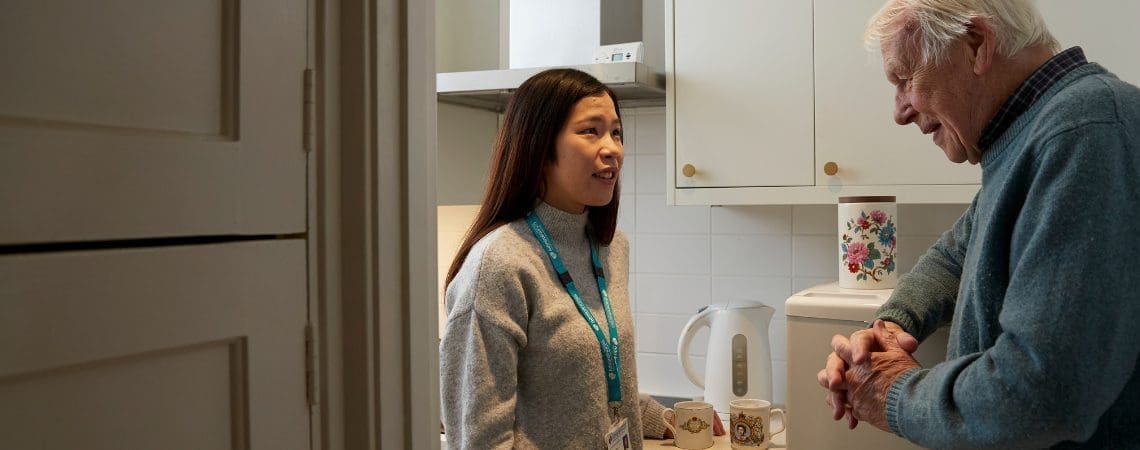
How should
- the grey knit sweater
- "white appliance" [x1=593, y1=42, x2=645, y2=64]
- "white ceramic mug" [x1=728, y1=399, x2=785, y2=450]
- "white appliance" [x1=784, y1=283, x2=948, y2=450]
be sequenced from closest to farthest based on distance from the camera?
the grey knit sweater
"white appliance" [x1=784, y1=283, x2=948, y2=450]
"white ceramic mug" [x1=728, y1=399, x2=785, y2=450]
"white appliance" [x1=593, y1=42, x2=645, y2=64]

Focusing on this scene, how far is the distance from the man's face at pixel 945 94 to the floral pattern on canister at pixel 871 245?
1.98 feet

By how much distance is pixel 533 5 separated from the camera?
2.38 metres

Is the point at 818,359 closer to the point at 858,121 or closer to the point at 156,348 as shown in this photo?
the point at 858,121

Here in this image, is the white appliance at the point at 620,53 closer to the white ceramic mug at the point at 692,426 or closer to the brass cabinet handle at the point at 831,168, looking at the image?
the brass cabinet handle at the point at 831,168

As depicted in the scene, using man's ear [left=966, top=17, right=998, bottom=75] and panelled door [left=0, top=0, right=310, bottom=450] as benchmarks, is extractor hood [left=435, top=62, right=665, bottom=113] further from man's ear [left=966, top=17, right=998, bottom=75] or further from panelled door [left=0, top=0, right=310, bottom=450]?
panelled door [left=0, top=0, right=310, bottom=450]


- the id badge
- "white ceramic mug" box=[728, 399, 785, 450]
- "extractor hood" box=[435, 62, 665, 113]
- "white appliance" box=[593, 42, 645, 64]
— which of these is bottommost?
"white ceramic mug" box=[728, 399, 785, 450]

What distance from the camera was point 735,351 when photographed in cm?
214

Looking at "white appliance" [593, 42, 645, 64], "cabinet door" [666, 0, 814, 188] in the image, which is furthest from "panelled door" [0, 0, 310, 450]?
"white appliance" [593, 42, 645, 64]

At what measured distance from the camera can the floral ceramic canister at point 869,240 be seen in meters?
1.78

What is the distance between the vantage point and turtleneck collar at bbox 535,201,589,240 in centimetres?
147

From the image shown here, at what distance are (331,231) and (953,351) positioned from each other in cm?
73

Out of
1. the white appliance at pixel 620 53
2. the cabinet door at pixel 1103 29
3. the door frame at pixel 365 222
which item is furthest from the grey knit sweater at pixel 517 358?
the cabinet door at pixel 1103 29

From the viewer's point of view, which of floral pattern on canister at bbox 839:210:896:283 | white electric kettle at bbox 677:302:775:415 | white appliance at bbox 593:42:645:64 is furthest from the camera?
white appliance at bbox 593:42:645:64

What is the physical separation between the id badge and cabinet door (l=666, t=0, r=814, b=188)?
2.56 feet
